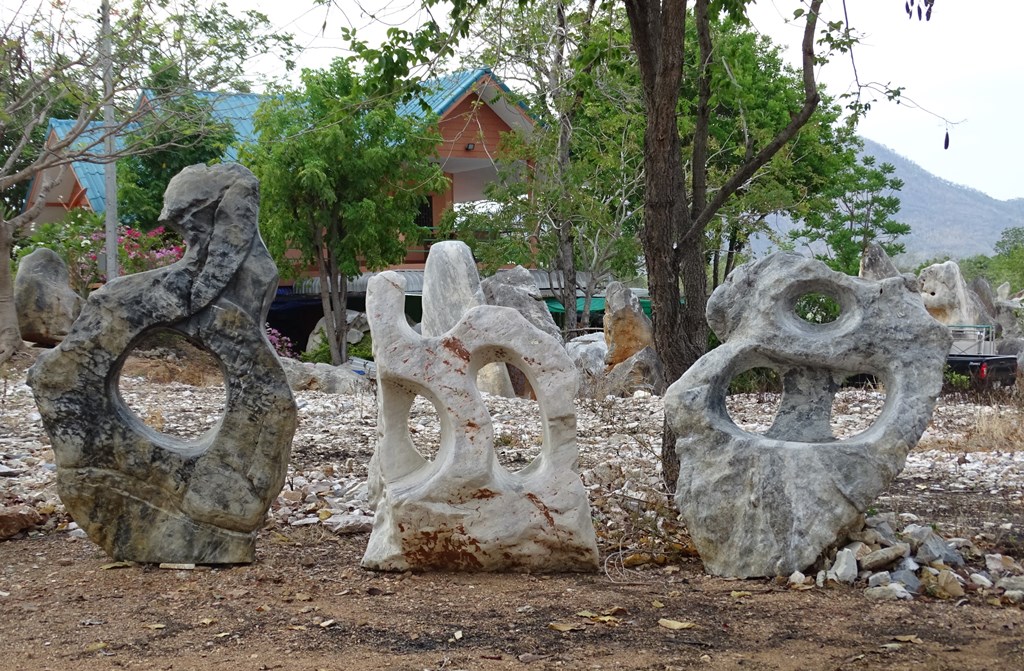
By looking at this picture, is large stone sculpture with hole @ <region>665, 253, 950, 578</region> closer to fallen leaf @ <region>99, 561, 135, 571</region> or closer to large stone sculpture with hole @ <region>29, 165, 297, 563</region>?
large stone sculpture with hole @ <region>29, 165, 297, 563</region>

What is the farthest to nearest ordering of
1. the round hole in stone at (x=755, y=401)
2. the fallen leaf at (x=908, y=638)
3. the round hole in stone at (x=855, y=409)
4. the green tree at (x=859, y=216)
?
the green tree at (x=859, y=216), the round hole in stone at (x=755, y=401), the round hole in stone at (x=855, y=409), the fallen leaf at (x=908, y=638)

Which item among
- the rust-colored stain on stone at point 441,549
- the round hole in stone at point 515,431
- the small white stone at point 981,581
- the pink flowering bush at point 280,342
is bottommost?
the small white stone at point 981,581

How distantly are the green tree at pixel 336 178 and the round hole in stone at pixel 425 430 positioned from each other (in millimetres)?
7626

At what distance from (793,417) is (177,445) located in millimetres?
3251

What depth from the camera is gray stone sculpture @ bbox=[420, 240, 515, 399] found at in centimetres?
984

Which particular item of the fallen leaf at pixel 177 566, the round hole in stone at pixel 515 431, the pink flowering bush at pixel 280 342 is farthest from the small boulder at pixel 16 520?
the pink flowering bush at pixel 280 342

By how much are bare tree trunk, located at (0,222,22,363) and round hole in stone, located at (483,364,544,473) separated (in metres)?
6.75

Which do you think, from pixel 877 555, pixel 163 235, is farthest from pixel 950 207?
pixel 877 555

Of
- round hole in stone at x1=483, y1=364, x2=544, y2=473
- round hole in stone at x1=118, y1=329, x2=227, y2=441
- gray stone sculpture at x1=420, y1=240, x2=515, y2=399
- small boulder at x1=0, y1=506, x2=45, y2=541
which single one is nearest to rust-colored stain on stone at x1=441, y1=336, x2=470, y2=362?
round hole in stone at x1=483, y1=364, x2=544, y2=473

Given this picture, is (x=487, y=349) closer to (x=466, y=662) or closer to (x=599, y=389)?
(x=466, y=662)

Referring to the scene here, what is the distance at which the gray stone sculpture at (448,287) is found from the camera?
388 inches

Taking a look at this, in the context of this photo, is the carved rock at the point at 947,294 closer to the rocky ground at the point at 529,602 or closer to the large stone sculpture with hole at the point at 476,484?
the rocky ground at the point at 529,602

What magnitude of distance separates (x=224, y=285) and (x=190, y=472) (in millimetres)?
967

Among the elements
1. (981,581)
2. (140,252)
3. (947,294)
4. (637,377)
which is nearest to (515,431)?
(637,377)
